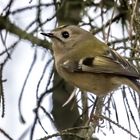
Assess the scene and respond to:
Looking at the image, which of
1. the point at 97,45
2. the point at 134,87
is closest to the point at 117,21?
the point at 97,45

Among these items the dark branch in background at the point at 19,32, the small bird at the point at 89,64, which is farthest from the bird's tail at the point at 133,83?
the dark branch in background at the point at 19,32

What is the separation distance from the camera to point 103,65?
9.82 ft

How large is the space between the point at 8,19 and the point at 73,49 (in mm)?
531

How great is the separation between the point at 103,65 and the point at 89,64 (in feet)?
0.31

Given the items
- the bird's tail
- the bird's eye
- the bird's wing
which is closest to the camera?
the bird's tail

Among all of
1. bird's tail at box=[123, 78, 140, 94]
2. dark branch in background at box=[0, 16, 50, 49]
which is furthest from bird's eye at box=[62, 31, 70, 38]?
bird's tail at box=[123, 78, 140, 94]

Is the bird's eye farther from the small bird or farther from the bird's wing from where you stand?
the bird's wing

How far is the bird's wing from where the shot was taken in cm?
287

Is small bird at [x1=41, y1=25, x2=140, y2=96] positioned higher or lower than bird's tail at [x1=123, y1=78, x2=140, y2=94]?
higher

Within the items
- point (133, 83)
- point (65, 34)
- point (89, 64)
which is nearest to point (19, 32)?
point (65, 34)

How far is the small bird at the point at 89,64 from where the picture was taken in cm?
291

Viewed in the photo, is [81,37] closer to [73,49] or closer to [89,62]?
[73,49]

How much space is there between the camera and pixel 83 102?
2.76 m

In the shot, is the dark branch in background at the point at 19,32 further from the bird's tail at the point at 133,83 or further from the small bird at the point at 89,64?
the bird's tail at the point at 133,83
